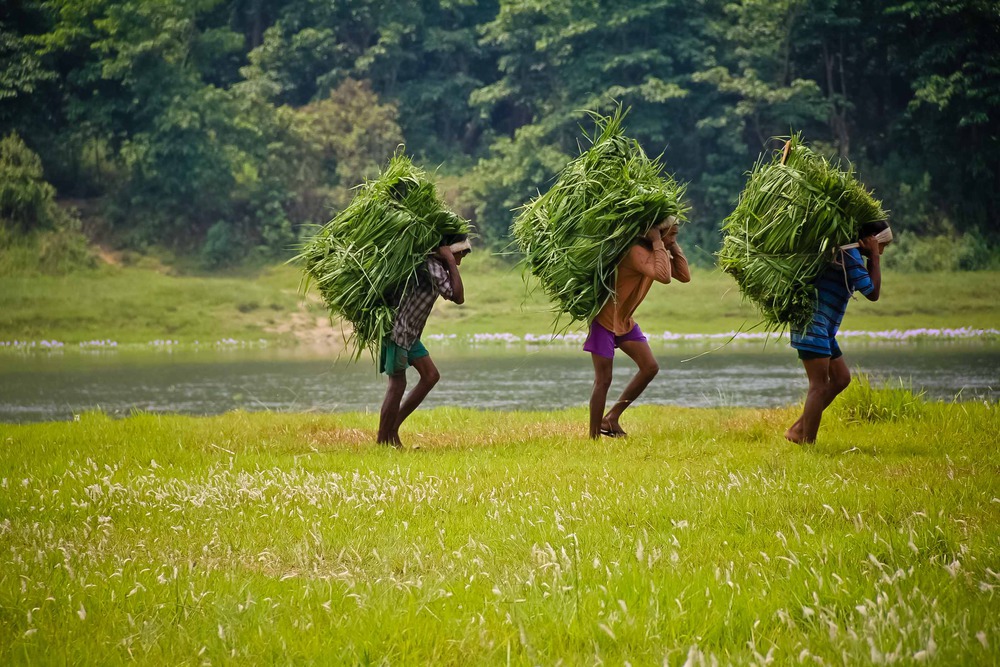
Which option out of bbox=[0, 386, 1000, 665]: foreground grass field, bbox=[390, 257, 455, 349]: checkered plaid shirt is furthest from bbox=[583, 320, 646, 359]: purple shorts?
bbox=[390, 257, 455, 349]: checkered plaid shirt

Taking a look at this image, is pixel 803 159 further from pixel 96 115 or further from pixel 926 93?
pixel 96 115

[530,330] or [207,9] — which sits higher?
[207,9]

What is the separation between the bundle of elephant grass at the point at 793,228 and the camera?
10.0 meters

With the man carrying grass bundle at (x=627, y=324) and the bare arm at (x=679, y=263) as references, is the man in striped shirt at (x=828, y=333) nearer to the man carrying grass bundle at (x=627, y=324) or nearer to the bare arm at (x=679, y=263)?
the man carrying grass bundle at (x=627, y=324)

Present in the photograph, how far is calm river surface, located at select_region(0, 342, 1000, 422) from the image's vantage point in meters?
17.4

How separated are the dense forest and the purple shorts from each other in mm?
33761

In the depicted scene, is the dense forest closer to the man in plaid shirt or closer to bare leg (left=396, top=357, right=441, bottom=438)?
the man in plaid shirt

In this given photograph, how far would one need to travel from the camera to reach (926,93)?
4359cm

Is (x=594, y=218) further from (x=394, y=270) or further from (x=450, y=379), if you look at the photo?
(x=450, y=379)

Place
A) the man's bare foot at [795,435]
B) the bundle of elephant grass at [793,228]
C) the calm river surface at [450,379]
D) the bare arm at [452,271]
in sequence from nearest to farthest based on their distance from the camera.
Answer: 1. the bundle of elephant grass at [793,228]
2. the man's bare foot at [795,435]
3. the bare arm at [452,271]
4. the calm river surface at [450,379]

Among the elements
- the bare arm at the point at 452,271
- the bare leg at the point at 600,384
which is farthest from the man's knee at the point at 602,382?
the bare arm at the point at 452,271

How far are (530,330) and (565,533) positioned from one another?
3080 cm

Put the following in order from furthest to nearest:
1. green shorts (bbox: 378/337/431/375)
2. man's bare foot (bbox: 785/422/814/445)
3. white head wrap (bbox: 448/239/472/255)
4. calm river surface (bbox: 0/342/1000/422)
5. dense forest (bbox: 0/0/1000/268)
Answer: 1. dense forest (bbox: 0/0/1000/268)
2. calm river surface (bbox: 0/342/1000/422)
3. white head wrap (bbox: 448/239/472/255)
4. green shorts (bbox: 378/337/431/375)
5. man's bare foot (bbox: 785/422/814/445)

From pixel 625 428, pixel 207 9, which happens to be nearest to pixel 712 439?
pixel 625 428
